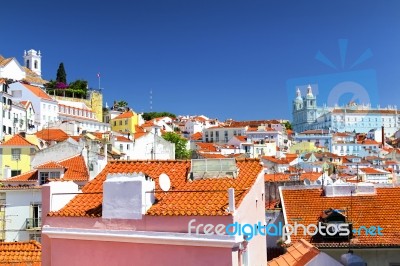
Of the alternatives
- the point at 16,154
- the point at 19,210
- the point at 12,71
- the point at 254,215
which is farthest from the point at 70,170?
the point at 12,71

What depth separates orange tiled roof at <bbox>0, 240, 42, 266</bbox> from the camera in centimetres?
1135

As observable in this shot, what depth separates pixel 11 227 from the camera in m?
24.2

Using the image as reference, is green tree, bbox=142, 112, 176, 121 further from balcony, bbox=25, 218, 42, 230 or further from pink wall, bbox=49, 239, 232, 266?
pink wall, bbox=49, 239, 232, 266

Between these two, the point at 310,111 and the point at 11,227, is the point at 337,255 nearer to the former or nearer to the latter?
the point at 11,227

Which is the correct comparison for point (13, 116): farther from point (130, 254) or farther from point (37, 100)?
point (130, 254)

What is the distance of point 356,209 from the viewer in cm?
1480

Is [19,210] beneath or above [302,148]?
beneath

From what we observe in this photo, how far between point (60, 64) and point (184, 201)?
89419 mm

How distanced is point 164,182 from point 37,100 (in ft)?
211

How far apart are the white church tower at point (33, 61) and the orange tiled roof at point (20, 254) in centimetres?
9225

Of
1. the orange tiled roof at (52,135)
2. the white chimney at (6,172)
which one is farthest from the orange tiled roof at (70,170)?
the orange tiled roof at (52,135)

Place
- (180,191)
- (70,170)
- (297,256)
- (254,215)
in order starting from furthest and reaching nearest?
(70,170), (254,215), (297,256), (180,191)

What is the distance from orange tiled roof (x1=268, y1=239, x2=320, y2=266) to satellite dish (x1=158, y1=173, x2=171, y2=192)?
2.30m

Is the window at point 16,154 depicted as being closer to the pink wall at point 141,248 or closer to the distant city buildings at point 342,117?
the pink wall at point 141,248
